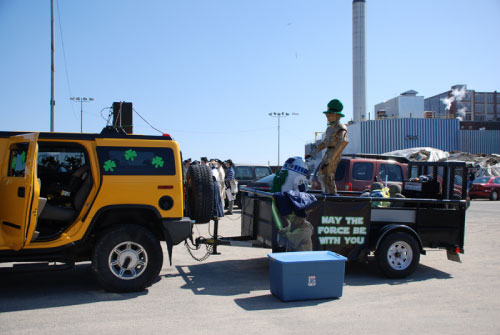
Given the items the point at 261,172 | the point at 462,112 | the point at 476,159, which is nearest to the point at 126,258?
the point at 261,172

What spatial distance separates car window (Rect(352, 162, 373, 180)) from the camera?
39.0 ft

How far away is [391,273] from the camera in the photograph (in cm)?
702

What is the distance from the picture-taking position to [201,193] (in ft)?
21.9

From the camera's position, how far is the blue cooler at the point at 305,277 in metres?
5.66

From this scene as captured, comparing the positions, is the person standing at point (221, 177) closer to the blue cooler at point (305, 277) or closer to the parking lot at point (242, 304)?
the parking lot at point (242, 304)

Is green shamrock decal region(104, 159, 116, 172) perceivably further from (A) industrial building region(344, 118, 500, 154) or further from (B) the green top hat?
(A) industrial building region(344, 118, 500, 154)

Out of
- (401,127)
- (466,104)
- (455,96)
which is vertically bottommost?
(401,127)

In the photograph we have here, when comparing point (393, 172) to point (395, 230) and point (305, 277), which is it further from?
point (305, 277)

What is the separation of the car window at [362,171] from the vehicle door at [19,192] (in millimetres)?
8231

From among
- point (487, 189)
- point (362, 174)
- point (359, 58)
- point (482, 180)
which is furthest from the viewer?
point (359, 58)

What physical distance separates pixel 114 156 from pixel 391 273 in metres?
4.41

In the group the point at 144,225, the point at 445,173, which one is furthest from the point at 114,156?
the point at 445,173

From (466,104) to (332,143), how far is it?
242 feet

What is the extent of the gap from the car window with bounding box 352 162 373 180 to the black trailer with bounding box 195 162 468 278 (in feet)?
13.8
